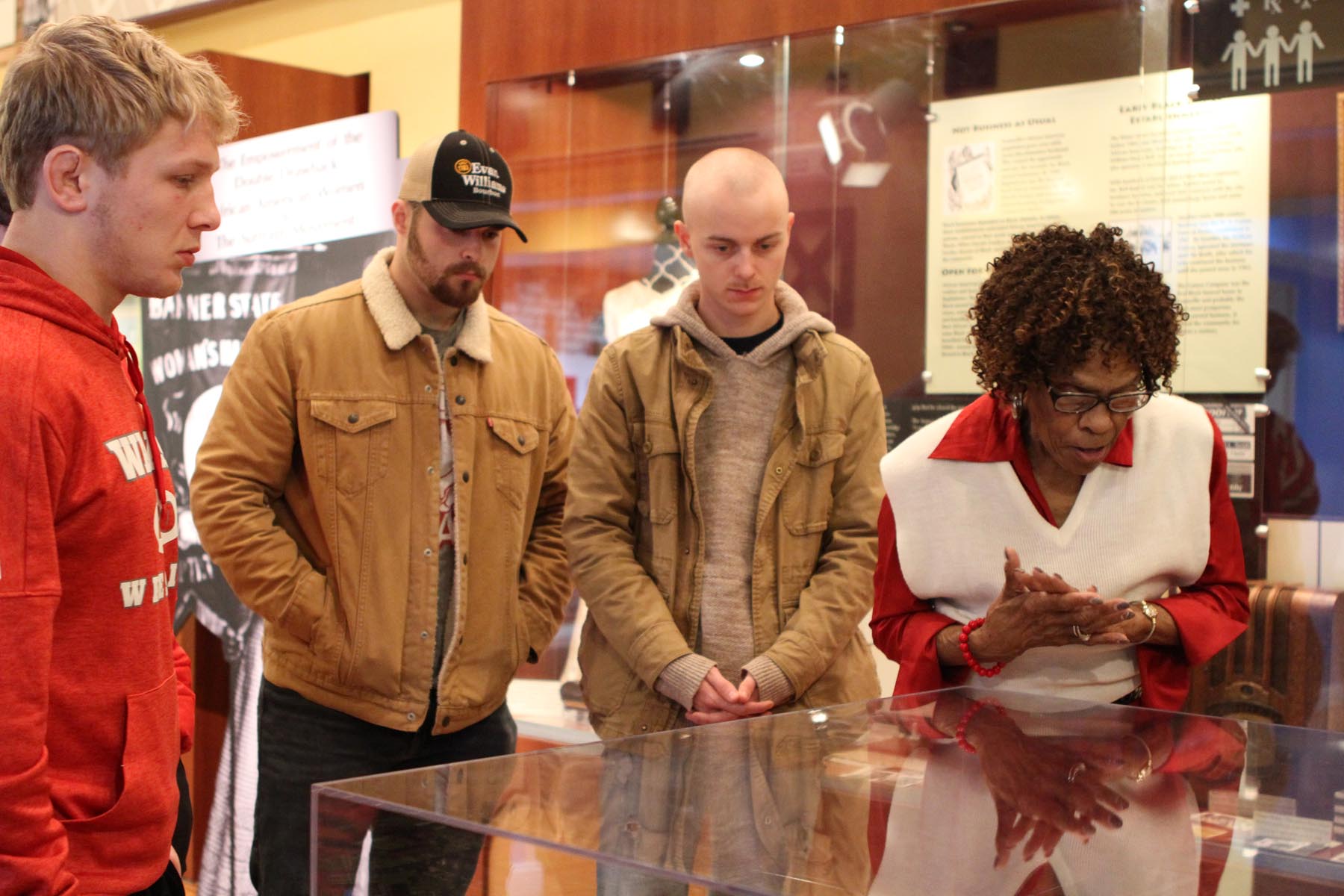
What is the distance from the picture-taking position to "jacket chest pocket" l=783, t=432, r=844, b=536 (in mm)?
2535

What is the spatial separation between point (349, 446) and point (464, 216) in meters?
0.50

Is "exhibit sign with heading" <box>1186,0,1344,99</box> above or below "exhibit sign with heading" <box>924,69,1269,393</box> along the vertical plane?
above

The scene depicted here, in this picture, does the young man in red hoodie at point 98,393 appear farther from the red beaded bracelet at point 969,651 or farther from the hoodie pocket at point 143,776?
the red beaded bracelet at point 969,651

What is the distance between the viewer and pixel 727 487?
2.54 metres

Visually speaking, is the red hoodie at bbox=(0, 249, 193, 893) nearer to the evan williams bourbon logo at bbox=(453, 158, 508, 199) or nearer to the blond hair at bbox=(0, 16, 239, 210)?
the blond hair at bbox=(0, 16, 239, 210)

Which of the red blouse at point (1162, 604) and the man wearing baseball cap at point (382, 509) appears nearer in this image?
the red blouse at point (1162, 604)

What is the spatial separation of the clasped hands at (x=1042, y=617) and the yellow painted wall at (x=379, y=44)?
3.66 metres

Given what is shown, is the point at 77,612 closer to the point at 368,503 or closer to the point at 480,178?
the point at 368,503

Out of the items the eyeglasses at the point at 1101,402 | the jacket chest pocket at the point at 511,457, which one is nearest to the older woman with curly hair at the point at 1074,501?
the eyeglasses at the point at 1101,402

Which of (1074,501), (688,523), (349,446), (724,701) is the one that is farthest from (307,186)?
(1074,501)

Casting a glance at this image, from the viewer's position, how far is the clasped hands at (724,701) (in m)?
2.37

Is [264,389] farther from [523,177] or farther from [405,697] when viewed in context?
[523,177]

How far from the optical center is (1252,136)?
3.17 metres

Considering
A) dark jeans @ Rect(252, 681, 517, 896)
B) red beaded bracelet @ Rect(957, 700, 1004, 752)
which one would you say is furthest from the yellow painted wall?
red beaded bracelet @ Rect(957, 700, 1004, 752)
